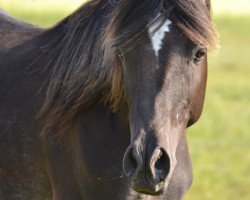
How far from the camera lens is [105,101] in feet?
17.7

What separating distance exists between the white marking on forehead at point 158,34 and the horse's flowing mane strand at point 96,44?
0.04m

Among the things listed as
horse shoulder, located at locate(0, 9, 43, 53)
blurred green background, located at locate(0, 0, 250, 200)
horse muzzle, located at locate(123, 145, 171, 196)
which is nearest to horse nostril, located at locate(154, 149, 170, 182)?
horse muzzle, located at locate(123, 145, 171, 196)

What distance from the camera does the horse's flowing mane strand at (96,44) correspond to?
4.99 metres

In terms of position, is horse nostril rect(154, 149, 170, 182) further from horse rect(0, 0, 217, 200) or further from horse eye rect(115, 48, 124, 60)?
horse eye rect(115, 48, 124, 60)

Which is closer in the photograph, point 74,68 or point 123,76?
point 123,76

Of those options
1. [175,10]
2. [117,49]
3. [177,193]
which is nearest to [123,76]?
[117,49]

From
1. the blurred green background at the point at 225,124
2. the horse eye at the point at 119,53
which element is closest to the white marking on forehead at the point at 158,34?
the horse eye at the point at 119,53

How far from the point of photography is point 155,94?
485 centimetres

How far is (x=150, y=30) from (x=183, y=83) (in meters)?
0.35

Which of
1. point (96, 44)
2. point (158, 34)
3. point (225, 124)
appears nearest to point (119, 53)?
point (158, 34)

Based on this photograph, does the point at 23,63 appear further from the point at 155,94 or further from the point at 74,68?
the point at 155,94

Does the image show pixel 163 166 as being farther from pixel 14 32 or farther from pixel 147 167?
pixel 14 32

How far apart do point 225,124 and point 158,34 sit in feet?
34.5

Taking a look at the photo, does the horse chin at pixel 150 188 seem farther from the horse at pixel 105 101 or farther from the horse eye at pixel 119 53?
the horse eye at pixel 119 53
